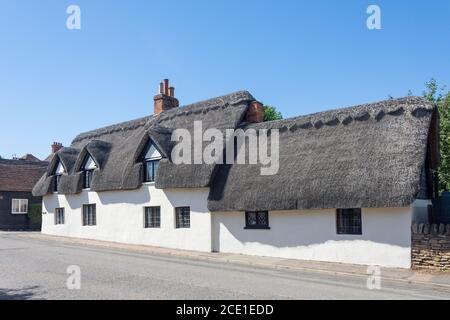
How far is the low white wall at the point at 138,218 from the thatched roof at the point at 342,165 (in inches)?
57.2

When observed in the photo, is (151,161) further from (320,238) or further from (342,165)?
(342,165)

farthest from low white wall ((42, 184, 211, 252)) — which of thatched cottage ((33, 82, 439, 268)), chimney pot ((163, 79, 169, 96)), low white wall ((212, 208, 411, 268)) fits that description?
chimney pot ((163, 79, 169, 96))

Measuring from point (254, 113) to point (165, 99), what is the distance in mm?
7731

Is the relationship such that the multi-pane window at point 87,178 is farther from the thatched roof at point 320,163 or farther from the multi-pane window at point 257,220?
the multi-pane window at point 257,220

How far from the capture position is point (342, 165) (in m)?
16.3

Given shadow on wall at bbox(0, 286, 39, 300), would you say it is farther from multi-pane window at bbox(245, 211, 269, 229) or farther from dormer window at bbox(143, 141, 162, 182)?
dormer window at bbox(143, 141, 162, 182)

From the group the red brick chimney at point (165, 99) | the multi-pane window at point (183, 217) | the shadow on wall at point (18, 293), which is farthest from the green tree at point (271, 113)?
the shadow on wall at point (18, 293)

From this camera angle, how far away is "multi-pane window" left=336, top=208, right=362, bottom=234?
1589 centimetres

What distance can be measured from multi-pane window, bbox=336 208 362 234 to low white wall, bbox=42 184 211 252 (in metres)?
5.96

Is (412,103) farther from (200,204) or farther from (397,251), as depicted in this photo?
(200,204)

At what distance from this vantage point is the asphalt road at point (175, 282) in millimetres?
9984
